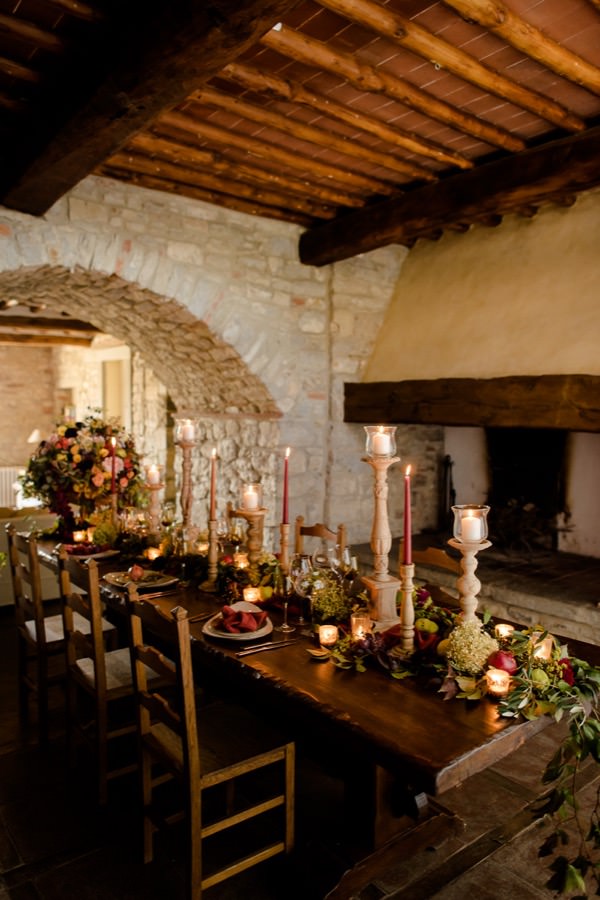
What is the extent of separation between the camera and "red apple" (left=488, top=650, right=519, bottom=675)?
177cm

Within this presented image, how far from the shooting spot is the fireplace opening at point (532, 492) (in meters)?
5.07

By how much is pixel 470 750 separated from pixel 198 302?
12.2ft

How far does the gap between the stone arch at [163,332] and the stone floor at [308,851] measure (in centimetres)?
295

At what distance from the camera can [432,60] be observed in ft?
8.89

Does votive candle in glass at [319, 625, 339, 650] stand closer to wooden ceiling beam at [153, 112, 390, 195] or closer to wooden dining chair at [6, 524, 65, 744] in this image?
wooden dining chair at [6, 524, 65, 744]

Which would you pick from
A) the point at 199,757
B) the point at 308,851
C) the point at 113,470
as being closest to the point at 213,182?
the point at 113,470

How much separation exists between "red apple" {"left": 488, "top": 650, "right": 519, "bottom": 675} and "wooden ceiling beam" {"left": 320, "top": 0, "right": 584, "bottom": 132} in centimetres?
→ 229

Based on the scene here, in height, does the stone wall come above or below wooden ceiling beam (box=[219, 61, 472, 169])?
below

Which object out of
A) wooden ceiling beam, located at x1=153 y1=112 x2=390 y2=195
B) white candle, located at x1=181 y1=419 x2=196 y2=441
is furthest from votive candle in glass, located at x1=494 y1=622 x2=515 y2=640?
wooden ceiling beam, located at x1=153 y1=112 x2=390 y2=195

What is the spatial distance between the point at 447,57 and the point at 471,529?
6.75 feet

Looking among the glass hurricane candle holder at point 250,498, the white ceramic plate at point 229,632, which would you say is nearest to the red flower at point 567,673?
the white ceramic plate at point 229,632

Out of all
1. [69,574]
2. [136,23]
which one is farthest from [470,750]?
[136,23]

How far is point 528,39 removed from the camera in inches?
102

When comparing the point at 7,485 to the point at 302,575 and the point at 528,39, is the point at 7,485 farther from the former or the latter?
the point at 528,39
